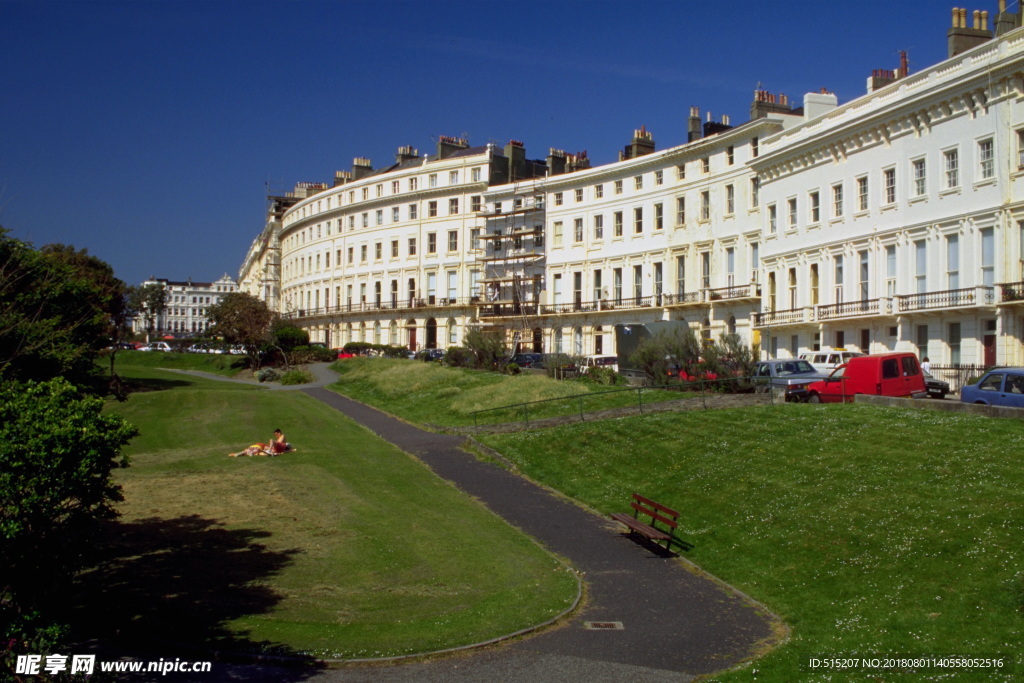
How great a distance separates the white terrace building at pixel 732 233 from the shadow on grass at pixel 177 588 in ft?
101

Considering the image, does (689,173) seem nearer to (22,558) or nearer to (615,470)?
(615,470)

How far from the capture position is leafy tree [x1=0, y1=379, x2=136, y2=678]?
321 inches

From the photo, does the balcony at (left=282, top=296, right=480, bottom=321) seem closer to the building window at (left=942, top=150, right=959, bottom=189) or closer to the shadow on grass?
the building window at (left=942, top=150, right=959, bottom=189)

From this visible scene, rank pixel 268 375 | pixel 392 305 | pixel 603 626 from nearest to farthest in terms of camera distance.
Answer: pixel 603 626 < pixel 268 375 < pixel 392 305

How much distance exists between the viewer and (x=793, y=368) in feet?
102

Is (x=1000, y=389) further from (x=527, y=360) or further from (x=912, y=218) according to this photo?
(x=527, y=360)

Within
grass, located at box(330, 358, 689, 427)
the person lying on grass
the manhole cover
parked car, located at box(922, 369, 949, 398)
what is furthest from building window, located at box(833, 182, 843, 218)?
the manhole cover

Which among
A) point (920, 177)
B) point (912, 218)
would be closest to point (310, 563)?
point (912, 218)

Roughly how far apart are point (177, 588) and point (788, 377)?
23.1 meters

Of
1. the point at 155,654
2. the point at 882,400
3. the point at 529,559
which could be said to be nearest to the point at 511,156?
the point at 882,400

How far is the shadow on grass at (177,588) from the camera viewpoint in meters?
10.1

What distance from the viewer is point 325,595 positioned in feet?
40.1

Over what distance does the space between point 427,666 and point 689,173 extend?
178ft

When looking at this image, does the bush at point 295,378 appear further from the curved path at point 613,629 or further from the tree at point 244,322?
the curved path at point 613,629
